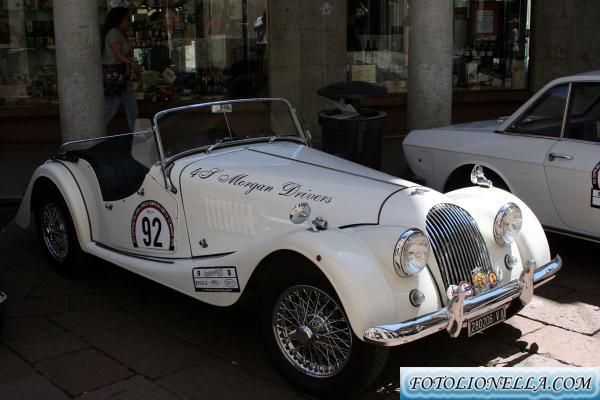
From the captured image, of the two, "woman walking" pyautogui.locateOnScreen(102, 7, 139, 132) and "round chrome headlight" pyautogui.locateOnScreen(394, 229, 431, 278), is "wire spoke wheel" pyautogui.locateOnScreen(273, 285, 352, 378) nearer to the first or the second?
"round chrome headlight" pyautogui.locateOnScreen(394, 229, 431, 278)

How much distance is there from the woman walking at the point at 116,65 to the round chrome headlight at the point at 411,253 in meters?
6.05

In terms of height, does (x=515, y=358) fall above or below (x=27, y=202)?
below

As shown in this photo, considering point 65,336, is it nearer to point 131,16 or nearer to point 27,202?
point 27,202

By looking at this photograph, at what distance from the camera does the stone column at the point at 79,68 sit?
7363 millimetres

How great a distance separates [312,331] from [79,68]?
4.75 metres

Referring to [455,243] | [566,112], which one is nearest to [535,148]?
[566,112]

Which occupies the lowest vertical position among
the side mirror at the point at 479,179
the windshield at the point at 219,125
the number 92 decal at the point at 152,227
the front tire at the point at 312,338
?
the front tire at the point at 312,338

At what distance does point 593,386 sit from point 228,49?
924cm

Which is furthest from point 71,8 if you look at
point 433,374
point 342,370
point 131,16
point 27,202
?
point 433,374

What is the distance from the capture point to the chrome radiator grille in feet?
13.0

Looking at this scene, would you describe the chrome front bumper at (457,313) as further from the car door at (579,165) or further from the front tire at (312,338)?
the car door at (579,165)

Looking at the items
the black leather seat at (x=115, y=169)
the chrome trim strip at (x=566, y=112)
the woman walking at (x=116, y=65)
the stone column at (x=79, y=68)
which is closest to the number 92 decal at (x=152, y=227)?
the black leather seat at (x=115, y=169)

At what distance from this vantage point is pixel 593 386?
291 cm

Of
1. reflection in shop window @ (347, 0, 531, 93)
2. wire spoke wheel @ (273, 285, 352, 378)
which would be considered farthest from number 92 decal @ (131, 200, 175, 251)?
reflection in shop window @ (347, 0, 531, 93)
